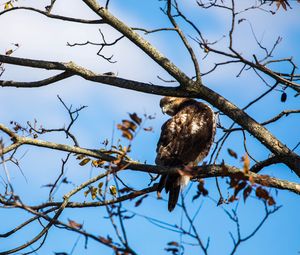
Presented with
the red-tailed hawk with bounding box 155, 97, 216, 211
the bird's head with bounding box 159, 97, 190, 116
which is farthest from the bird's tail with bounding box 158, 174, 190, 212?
the bird's head with bounding box 159, 97, 190, 116

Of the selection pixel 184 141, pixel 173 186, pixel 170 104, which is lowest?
pixel 173 186

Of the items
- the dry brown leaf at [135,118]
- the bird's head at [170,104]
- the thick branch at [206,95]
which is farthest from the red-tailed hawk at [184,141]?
the dry brown leaf at [135,118]

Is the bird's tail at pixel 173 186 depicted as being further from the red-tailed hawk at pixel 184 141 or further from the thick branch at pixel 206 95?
the thick branch at pixel 206 95

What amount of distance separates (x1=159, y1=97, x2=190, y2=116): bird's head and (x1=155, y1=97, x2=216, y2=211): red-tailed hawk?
347 millimetres

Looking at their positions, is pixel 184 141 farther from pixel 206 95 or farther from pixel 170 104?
pixel 170 104

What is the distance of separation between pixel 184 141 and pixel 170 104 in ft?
4.78

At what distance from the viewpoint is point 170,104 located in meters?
9.33

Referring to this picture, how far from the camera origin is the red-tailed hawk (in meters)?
7.71

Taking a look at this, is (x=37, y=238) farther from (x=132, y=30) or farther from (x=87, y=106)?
(x=132, y=30)

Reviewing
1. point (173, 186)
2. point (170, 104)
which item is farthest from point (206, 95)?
point (170, 104)

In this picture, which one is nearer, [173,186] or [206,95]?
[206,95]

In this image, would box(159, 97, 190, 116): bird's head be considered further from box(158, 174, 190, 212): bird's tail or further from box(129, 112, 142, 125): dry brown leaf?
box(129, 112, 142, 125): dry brown leaf

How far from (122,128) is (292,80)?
258 cm

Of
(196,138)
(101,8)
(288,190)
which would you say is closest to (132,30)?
(101,8)
